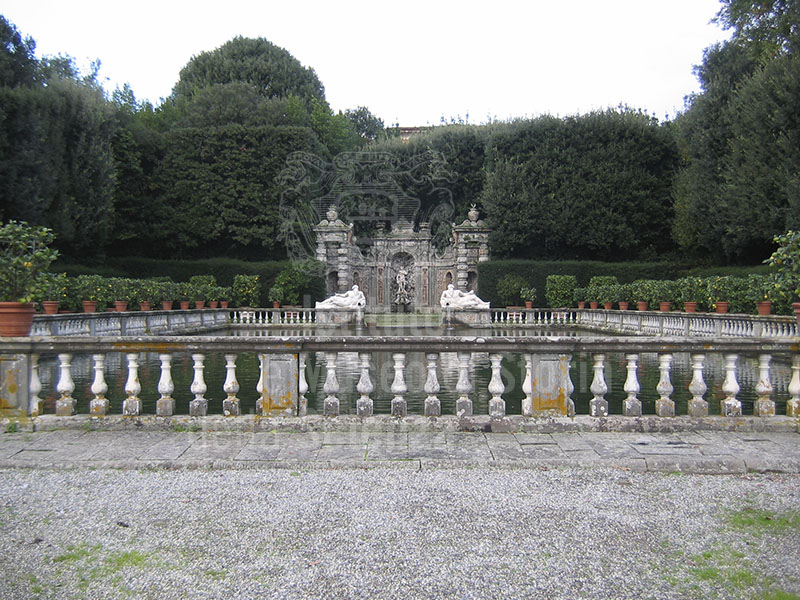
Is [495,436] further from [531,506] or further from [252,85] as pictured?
[252,85]

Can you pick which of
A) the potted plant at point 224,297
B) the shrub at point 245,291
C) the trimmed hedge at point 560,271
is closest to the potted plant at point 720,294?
the trimmed hedge at point 560,271

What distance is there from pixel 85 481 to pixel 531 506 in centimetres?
310

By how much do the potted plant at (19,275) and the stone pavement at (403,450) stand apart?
129 cm

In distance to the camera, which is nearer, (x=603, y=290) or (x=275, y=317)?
(x=275, y=317)

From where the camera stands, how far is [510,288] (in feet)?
89.4

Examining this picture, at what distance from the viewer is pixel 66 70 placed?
91.6ft

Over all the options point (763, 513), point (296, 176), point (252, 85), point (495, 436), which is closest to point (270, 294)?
point (296, 176)

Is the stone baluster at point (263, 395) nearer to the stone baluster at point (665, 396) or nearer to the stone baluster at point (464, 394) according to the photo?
the stone baluster at point (464, 394)

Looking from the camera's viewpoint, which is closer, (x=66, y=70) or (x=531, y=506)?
(x=531, y=506)

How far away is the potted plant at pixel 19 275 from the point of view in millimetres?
5867

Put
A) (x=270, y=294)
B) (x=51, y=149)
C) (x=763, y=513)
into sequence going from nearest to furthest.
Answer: (x=763, y=513), (x=51, y=149), (x=270, y=294)

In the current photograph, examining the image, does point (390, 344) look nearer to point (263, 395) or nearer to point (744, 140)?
point (263, 395)

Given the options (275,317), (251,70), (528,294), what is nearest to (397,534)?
(275,317)

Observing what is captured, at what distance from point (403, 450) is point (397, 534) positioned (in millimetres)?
1508
